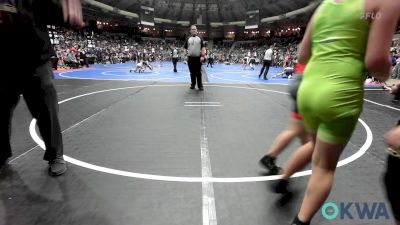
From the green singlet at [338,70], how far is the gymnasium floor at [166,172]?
0.84 m

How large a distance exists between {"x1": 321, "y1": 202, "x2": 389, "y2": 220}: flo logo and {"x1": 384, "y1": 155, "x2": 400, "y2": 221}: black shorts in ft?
2.22

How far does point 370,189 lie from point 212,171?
1294 mm

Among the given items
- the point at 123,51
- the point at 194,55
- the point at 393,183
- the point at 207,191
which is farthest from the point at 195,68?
the point at 123,51

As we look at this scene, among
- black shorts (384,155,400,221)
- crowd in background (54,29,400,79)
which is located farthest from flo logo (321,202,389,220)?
crowd in background (54,29,400,79)

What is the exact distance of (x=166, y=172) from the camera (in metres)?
2.65

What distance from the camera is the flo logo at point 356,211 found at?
197 centimetres

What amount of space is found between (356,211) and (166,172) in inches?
59.9

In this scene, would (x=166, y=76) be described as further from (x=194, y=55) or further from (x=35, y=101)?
(x=35, y=101)

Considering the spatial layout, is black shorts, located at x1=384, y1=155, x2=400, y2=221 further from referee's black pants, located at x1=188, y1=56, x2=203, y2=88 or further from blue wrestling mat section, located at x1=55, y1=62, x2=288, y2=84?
blue wrestling mat section, located at x1=55, y1=62, x2=288, y2=84

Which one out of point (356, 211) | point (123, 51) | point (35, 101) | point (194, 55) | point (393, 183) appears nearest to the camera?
point (393, 183)

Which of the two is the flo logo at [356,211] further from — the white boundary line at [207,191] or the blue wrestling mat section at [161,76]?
the blue wrestling mat section at [161,76]

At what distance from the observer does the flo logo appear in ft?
6.48

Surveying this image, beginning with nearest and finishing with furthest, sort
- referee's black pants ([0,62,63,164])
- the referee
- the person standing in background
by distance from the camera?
1. the person standing in background
2. referee's black pants ([0,62,63,164])
3. the referee

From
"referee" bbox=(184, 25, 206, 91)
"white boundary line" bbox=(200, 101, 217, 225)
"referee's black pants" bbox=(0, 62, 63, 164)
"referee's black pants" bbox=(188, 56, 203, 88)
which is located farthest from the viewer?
"referee" bbox=(184, 25, 206, 91)
